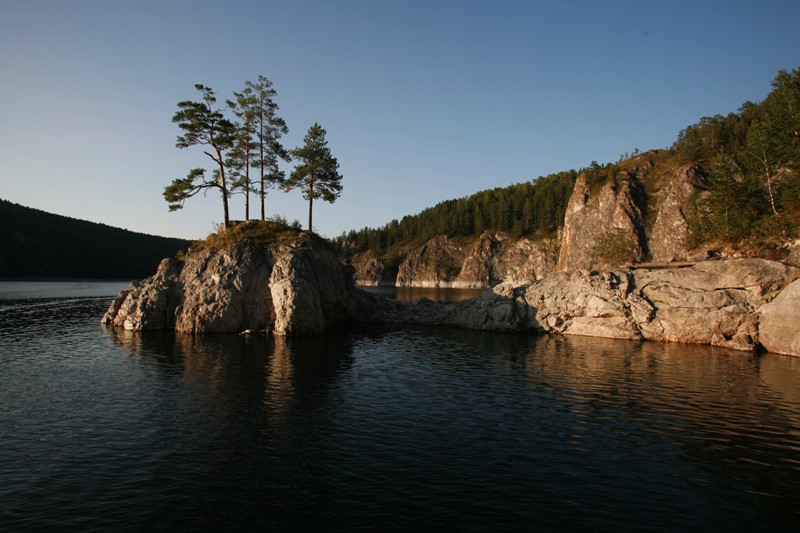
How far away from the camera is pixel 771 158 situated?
52.1 meters

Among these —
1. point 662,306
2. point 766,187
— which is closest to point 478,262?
point 766,187


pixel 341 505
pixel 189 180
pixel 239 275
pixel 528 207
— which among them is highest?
pixel 528 207

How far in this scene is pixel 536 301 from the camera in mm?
48312

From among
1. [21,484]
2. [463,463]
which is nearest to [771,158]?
[463,463]

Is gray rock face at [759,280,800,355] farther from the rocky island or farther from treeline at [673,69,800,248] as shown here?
treeline at [673,69,800,248]

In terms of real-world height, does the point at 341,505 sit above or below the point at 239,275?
below

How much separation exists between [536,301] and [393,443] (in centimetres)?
3532

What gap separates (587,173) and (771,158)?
84.1 metres

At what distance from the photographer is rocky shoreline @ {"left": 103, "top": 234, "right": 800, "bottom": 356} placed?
3747 centimetres

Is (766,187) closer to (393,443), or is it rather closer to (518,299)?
(518,299)

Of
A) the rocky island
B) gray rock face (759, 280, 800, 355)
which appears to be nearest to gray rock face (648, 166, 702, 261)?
the rocky island

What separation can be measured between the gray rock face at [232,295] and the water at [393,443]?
10.8 m

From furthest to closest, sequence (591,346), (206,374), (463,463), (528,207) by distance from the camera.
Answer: (528,207) < (591,346) < (206,374) < (463,463)

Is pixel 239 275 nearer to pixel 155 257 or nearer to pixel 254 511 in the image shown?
pixel 254 511
